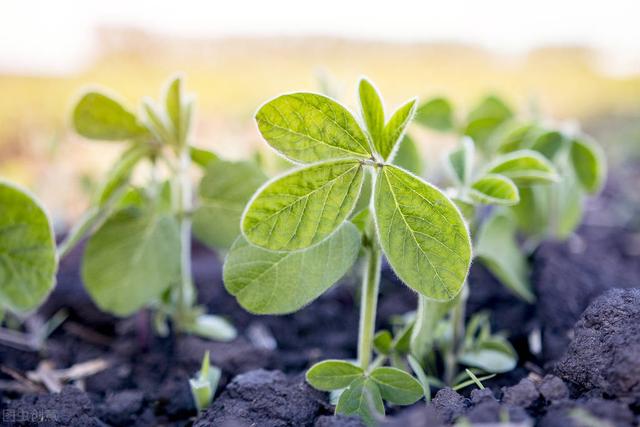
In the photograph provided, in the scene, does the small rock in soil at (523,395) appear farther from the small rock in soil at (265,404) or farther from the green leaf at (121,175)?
the green leaf at (121,175)

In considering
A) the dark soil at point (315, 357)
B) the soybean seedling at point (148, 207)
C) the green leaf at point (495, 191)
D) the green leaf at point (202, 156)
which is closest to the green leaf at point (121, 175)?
the soybean seedling at point (148, 207)

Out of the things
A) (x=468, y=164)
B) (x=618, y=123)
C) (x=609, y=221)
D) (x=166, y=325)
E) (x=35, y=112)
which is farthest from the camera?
(x=618, y=123)

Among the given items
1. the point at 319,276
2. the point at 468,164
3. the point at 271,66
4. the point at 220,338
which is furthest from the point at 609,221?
the point at 271,66

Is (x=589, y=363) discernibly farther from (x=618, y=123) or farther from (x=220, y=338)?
(x=618, y=123)

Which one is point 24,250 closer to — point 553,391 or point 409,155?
point 409,155

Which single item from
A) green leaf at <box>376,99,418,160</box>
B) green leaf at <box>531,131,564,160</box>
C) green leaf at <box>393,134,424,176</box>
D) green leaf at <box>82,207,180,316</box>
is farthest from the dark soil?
green leaf at <box>393,134,424,176</box>

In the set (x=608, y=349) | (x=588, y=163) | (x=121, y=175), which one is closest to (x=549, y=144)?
(x=588, y=163)

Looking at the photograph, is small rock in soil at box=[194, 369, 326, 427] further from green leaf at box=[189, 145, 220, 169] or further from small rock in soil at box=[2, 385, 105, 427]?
green leaf at box=[189, 145, 220, 169]
